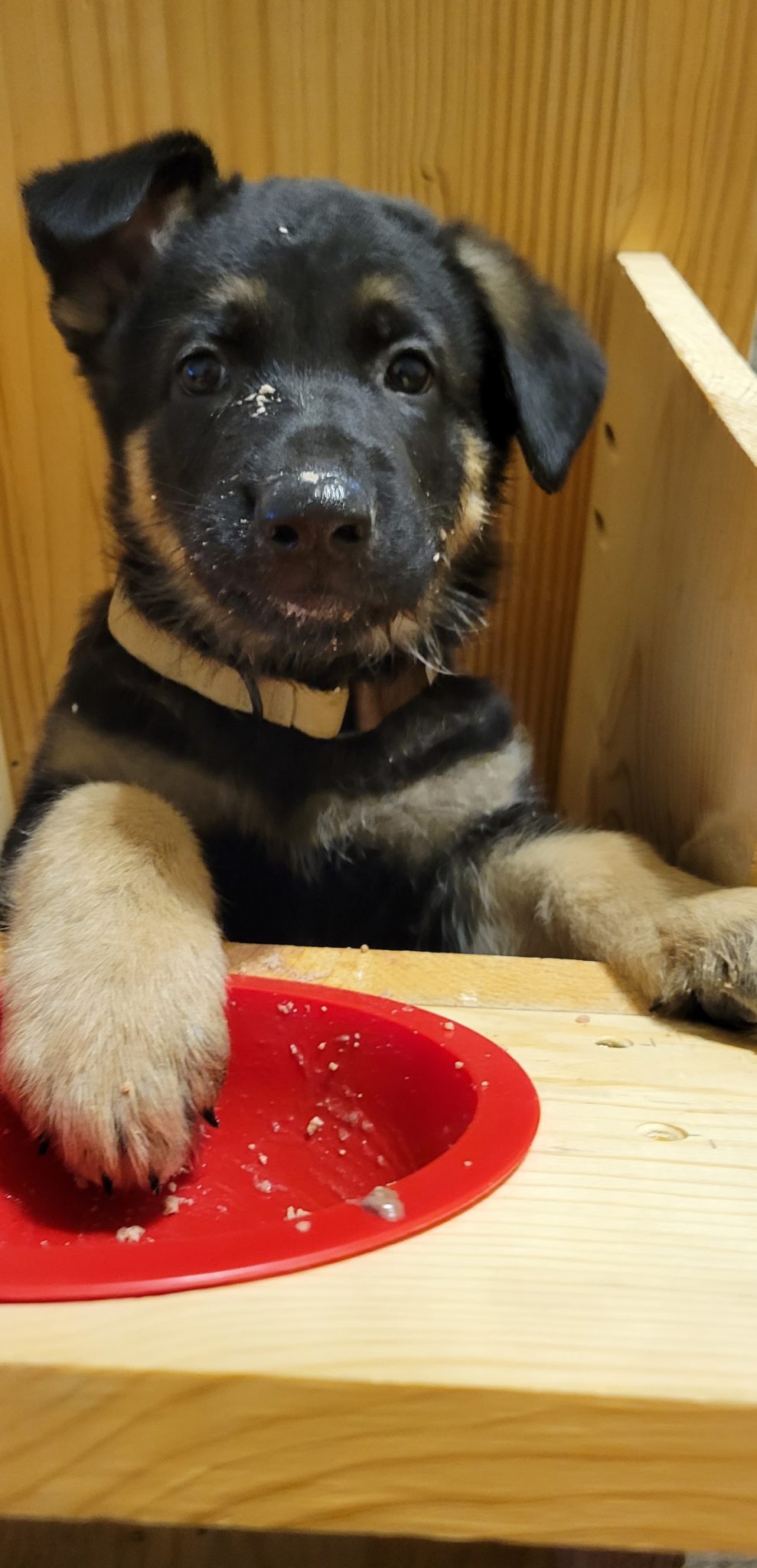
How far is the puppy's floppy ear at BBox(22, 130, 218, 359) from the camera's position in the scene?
1.45 m

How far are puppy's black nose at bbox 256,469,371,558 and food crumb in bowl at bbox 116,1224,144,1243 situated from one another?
0.71 meters

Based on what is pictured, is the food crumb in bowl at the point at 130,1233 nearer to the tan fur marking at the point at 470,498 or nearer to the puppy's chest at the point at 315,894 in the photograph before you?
the puppy's chest at the point at 315,894

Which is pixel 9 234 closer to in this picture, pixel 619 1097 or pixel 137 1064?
pixel 137 1064

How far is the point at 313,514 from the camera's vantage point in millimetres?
1278

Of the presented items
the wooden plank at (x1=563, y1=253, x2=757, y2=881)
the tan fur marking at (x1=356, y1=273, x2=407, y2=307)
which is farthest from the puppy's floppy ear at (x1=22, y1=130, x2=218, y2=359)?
the wooden plank at (x1=563, y1=253, x2=757, y2=881)

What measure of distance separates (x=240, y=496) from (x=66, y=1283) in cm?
88

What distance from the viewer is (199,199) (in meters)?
1.73

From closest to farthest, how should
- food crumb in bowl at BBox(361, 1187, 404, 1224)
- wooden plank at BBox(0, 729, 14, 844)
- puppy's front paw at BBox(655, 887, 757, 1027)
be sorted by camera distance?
food crumb in bowl at BBox(361, 1187, 404, 1224)
puppy's front paw at BBox(655, 887, 757, 1027)
wooden plank at BBox(0, 729, 14, 844)

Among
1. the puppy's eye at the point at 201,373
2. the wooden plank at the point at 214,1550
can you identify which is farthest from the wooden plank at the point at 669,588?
the wooden plank at the point at 214,1550

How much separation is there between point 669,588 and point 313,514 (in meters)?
0.78

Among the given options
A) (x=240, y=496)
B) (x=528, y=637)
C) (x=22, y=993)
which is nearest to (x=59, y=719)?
(x=240, y=496)

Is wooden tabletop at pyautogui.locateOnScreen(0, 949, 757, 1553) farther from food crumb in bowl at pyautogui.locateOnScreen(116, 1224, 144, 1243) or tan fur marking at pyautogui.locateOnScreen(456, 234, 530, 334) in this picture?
tan fur marking at pyautogui.locateOnScreen(456, 234, 530, 334)

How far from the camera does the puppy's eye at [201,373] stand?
63.2 inches

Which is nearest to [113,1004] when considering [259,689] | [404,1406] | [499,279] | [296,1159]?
[296,1159]
